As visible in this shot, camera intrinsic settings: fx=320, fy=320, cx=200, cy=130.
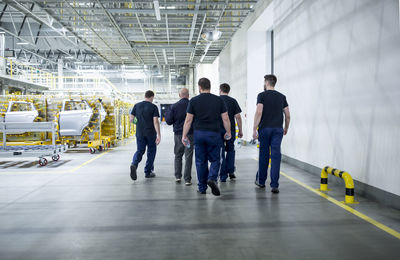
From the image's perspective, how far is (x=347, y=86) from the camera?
5.68 m

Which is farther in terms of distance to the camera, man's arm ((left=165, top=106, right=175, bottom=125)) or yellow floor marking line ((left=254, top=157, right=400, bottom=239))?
man's arm ((left=165, top=106, right=175, bottom=125))

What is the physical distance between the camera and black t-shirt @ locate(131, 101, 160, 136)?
22.4ft

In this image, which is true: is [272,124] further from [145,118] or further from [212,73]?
[212,73]

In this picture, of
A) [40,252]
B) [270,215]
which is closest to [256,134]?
[270,215]

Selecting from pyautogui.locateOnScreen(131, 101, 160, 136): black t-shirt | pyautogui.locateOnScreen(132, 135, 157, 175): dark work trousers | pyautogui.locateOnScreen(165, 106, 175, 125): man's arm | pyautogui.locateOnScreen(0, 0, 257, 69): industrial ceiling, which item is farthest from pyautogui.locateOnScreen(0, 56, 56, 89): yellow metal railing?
pyautogui.locateOnScreen(165, 106, 175, 125): man's arm

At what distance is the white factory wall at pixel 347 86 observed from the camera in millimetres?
4539

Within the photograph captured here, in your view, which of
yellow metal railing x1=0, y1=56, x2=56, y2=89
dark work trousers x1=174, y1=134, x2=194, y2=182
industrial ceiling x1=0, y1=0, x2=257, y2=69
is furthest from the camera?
yellow metal railing x1=0, y1=56, x2=56, y2=89

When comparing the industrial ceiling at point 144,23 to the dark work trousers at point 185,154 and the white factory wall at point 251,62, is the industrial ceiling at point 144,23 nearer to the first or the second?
the white factory wall at point 251,62

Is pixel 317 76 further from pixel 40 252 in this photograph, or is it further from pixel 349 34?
pixel 40 252

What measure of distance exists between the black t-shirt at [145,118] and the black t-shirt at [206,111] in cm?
181

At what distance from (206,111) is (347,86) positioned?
8.54 feet

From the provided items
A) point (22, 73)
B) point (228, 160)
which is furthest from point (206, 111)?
point (22, 73)

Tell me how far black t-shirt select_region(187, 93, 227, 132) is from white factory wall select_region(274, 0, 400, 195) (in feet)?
7.79

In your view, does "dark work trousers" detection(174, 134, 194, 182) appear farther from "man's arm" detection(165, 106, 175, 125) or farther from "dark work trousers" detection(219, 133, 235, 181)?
"dark work trousers" detection(219, 133, 235, 181)
